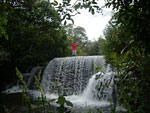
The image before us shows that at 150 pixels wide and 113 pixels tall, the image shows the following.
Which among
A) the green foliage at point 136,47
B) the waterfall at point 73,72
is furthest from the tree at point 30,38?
the green foliage at point 136,47

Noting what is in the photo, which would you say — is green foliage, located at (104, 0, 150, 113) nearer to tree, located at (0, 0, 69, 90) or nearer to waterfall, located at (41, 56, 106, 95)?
waterfall, located at (41, 56, 106, 95)

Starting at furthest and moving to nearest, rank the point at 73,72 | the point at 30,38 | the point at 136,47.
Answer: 1. the point at 30,38
2. the point at 73,72
3. the point at 136,47

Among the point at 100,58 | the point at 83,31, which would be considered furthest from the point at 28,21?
the point at 83,31

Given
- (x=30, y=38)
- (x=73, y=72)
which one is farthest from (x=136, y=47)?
(x=30, y=38)

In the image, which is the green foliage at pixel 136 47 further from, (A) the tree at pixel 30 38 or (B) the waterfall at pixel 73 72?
(A) the tree at pixel 30 38

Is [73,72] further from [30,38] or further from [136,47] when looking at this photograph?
[136,47]

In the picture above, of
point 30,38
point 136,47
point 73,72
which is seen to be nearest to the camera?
point 136,47

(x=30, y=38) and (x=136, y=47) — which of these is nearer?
(x=136, y=47)

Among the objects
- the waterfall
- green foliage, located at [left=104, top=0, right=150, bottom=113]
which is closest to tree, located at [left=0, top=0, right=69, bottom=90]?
the waterfall

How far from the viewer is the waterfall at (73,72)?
391 inches

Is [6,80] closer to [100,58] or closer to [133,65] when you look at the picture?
[100,58]

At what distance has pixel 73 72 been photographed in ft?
35.3

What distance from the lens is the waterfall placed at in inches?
391

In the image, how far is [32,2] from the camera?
13.1 m
